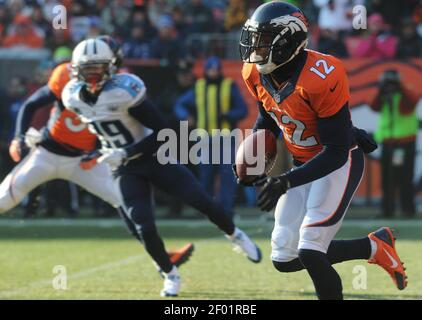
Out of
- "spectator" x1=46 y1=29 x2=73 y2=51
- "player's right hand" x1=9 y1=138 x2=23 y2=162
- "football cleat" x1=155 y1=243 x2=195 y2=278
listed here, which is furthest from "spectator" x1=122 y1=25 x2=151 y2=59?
"football cleat" x1=155 y1=243 x2=195 y2=278

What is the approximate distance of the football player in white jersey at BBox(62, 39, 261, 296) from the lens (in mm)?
6532

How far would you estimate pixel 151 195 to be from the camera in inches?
263

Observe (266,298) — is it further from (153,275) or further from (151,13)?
(151,13)

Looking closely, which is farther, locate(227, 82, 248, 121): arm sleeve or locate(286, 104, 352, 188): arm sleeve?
locate(227, 82, 248, 121): arm sleeve

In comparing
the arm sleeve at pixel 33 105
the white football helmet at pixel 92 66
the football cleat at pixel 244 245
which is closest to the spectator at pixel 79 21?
the arm sleeve at pixel 33 105

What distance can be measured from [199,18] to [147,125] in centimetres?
644

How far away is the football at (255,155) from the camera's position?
17.0ft

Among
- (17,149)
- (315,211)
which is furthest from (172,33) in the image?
(315,211)

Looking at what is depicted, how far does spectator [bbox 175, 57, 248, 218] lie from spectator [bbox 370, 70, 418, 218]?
59.3 inches

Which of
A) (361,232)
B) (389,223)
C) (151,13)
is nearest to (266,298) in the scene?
(361,232)

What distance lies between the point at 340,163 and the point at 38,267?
3310mm

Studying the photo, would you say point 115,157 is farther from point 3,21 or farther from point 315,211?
point 3,21

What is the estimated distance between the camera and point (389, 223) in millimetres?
10367

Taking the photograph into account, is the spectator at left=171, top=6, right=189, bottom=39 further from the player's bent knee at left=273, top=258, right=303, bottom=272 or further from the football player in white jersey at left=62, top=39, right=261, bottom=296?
the player's bent knee at left=273, top=258, right=303, bottom=272
